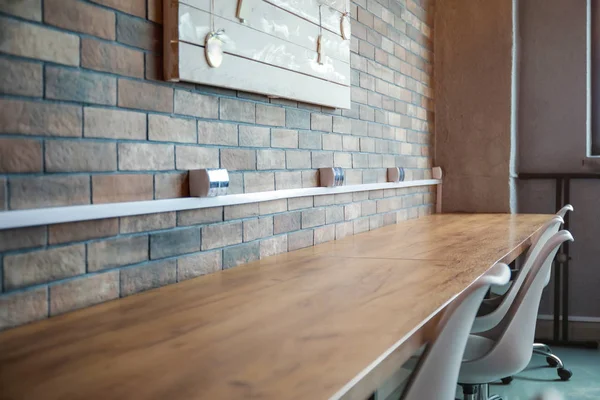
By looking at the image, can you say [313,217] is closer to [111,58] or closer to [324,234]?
[324,234]

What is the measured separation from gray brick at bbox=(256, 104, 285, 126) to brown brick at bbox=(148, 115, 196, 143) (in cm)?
41

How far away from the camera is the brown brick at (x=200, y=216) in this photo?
5.95ft

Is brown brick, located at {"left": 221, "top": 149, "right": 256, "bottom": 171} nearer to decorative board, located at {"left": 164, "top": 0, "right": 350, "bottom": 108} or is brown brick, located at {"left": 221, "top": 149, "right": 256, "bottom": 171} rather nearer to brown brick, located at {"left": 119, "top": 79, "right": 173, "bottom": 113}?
decorative board, located at {"left": 164, "top": 0, "right": 350, "bottom": 108}

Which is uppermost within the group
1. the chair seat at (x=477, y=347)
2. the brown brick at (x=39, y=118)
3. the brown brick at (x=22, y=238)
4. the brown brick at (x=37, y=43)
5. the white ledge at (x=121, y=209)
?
the brown brick at (x=37, y=43)

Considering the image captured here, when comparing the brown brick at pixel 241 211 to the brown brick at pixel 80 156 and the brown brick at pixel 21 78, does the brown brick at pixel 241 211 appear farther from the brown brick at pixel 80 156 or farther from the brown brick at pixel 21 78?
the brown brick at pixel 21 78

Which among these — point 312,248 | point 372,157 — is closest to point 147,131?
point 312,248

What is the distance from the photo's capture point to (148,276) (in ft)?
5.46

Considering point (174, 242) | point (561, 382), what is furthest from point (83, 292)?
point (561, 382)

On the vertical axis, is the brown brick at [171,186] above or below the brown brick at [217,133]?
below

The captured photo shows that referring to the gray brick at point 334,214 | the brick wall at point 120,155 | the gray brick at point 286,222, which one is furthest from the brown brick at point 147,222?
the gray brick at point 334,214

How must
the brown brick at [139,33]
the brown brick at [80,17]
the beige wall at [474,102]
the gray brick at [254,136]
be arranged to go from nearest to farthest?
1. the brown brick at [80,17]
2. the brown brick at [139,33]
3. the gray brick at [254,136]
4. the beige wall at [474,102]

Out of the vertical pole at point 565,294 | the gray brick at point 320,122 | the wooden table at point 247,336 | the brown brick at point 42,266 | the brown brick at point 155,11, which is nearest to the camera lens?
the wooden table at point 247,336

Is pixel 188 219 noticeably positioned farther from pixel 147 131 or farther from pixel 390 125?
pixel 390 125

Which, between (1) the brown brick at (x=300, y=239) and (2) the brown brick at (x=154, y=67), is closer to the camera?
(2) the brown brick at (x=154, y=67)
